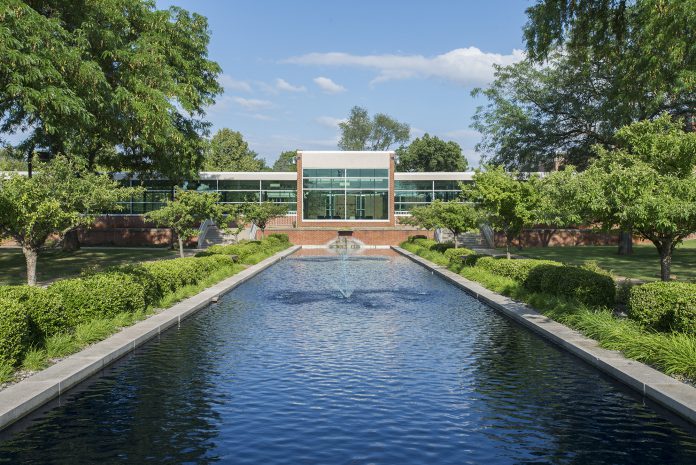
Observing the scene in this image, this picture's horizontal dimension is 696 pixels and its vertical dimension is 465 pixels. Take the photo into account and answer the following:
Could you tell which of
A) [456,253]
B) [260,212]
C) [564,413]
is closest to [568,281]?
[564,413]

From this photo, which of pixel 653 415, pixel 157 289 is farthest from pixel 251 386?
pixel 157 289

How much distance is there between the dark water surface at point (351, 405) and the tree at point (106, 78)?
1040 centimetres

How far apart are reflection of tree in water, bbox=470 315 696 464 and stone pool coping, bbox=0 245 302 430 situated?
21.4ft

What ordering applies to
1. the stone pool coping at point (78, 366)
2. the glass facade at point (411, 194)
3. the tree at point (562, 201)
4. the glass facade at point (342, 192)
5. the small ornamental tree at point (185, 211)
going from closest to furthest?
the stone pool coping at point (78, 366) → the tree at point (562, 201) → the small ornamental tree at point (185, 211) → the glass facade at point (342, 192) → the glass facade at point (411, 194)

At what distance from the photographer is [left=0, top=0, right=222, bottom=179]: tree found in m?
20.2

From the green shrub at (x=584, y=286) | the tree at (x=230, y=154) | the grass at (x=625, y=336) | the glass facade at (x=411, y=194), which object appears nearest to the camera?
the grass at (x=625, y=336)

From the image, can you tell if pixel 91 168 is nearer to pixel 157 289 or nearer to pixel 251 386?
pixel 157 289

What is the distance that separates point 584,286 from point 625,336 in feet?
15.1

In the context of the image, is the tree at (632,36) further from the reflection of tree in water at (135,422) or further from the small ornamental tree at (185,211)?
the small ornamental tree at (185,211)

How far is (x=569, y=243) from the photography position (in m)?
55.5

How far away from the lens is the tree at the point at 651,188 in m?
13.8

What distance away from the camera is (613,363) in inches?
441

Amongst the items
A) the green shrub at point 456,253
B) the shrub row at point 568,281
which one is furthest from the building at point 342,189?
the shrub row at point 568,281

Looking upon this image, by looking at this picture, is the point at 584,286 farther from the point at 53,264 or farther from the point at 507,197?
the point at 53,264
